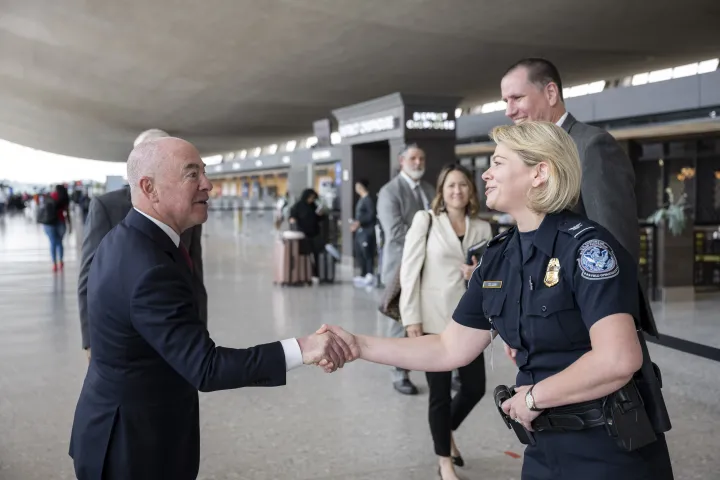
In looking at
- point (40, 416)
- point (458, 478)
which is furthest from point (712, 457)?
point (40, 416)

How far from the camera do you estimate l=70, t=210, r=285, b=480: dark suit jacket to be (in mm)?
1826

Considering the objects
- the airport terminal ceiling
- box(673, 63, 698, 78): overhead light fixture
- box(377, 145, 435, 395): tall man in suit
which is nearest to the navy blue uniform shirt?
box(377, 145, 435, 395): tall man in suit

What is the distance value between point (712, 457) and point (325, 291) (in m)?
7.30

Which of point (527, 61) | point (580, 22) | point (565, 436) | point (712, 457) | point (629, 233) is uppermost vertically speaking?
point (580, 22)

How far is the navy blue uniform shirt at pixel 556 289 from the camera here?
1.66 meters

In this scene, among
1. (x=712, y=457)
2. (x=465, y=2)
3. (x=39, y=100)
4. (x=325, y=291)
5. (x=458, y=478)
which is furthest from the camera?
(x=39, y=100)

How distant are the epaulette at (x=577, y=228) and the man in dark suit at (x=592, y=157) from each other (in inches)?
31.8

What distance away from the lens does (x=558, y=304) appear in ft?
5.66

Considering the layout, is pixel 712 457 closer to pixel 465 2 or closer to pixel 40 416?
pixel 40 416

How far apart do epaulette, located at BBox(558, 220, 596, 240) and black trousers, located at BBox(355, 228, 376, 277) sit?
9.67 metres

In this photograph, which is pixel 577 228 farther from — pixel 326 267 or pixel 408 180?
pixel 326 267

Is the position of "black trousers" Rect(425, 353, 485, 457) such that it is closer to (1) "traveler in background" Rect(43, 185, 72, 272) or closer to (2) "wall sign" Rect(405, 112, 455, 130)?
(2) "wall sign" Rect(405, 112, 455, 130)

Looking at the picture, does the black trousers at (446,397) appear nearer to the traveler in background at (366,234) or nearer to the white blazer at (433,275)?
the white blazer at (433,275)

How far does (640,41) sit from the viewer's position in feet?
37.8
